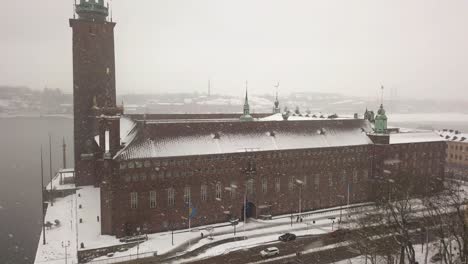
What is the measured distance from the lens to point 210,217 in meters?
59.6

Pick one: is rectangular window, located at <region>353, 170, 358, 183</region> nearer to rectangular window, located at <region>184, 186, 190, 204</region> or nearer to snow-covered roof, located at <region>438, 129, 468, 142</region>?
rectangular window, located at <region>184, 186, 190, 204</region>

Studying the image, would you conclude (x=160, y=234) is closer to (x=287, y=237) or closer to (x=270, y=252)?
(x=270, y=252)

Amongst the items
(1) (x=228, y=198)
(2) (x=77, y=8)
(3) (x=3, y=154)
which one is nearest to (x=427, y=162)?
(1) (x=228, y=198)

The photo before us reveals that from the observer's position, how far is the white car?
157ft

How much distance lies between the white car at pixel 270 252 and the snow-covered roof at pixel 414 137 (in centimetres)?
3969

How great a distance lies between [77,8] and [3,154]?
8026cm

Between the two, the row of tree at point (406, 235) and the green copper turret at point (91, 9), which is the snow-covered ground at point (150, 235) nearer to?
the row of tree at point (406, 235)

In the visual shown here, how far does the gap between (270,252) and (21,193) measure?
63.5 metres

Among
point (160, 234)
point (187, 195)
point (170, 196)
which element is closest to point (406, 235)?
point (187, 195)

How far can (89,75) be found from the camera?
79.6 meters

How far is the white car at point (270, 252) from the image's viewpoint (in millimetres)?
47875

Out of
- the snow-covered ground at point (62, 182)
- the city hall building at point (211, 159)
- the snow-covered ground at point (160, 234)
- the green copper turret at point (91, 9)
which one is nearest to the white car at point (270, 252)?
the snow-covered ground at point (160, 234)

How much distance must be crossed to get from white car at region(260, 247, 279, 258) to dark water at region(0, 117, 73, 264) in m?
30.7

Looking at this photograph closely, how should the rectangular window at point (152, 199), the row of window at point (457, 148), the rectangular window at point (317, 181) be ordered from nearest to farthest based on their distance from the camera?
the rectangular window at point (152, 199) → the rectangular window at point (317, 181) → the row of window at point (457, 148)
